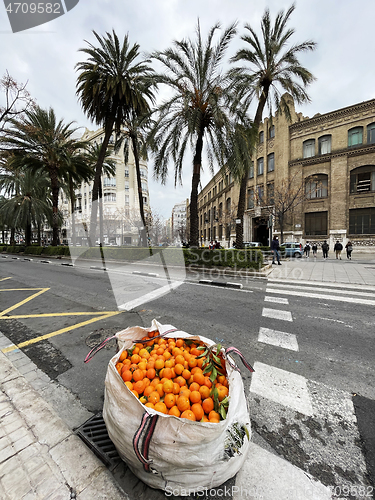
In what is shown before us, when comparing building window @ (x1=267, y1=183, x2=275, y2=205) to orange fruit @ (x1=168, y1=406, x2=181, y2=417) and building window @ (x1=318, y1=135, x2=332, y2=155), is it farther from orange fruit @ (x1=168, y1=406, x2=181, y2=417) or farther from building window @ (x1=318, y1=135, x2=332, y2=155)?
orange fruit @ (x1=168, y1=406, x2=181, y2=417)

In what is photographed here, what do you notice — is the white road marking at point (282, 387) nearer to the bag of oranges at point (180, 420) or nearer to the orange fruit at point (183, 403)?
the bag of oranges at point (180, 420)

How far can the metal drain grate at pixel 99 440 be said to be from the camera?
5.89 ft

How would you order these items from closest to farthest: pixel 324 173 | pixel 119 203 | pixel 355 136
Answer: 1. pixel 355 136
2. pixel 324 173
3. pixel 119 203

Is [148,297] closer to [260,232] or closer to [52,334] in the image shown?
[52,334]

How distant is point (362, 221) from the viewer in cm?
2514

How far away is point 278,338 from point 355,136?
31872mm

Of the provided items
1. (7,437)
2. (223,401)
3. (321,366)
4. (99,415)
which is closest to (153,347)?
(99,415)

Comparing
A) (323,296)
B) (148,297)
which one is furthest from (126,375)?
(323,296)

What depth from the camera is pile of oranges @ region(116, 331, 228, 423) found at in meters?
1.61

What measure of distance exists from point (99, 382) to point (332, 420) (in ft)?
8.68

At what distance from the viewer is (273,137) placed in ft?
101

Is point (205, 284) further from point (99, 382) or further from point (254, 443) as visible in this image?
point (254, 443)

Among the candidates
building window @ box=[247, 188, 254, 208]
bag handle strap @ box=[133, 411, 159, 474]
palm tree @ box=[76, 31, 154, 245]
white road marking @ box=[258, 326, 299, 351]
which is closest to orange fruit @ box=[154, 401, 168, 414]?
bag handle strap @ box=[133, 411, 159, 474]

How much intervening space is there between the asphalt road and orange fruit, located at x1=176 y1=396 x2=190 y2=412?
0.98 m
